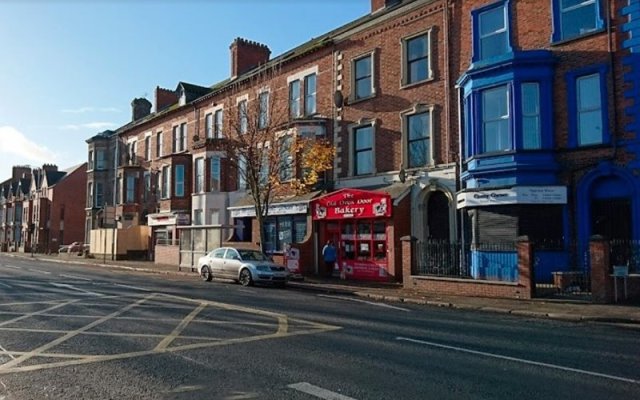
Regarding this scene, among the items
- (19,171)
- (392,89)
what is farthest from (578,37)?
(19,171)

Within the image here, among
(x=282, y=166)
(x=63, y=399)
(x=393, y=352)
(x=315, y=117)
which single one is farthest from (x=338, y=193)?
(x=63, y=399)

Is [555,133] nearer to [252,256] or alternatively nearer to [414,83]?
[414,83]

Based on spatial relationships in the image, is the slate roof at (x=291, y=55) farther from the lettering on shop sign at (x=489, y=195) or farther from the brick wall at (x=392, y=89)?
the lettering on shop sign at (x=489, y=195)

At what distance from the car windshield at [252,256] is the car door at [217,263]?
1.04m

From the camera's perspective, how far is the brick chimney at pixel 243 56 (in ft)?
119

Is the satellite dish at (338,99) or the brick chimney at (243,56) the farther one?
the brick chimney at (243,56)

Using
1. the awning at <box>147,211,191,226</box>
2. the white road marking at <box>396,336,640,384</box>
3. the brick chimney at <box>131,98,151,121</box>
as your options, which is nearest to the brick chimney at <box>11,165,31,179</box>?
the brick chimney at <box>131,98,151,121</box>

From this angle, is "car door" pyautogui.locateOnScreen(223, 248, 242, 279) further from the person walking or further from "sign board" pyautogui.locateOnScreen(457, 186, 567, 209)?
"sign board" pyautogui.locateOnScreen(457, 186, 567, 209)

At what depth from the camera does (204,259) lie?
→ 2372 centimetres

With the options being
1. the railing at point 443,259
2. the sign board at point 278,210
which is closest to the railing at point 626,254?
the railing at point 443,259

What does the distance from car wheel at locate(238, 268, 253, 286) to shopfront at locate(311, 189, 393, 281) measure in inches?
181

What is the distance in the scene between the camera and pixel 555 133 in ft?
59.9

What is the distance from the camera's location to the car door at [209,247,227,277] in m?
22.5

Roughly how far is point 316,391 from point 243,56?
33112mm
